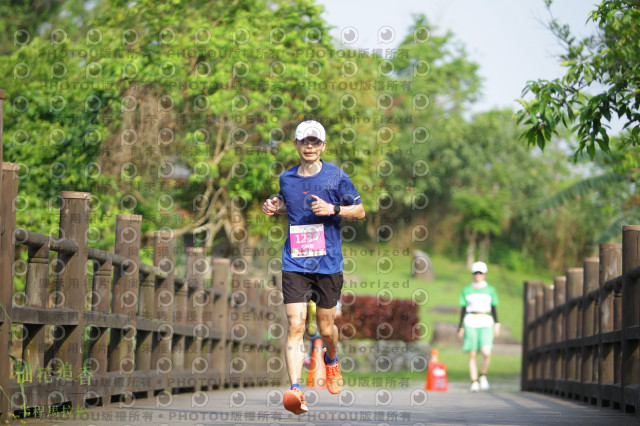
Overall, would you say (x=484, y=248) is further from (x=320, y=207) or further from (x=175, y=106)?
(x=320, y=207)

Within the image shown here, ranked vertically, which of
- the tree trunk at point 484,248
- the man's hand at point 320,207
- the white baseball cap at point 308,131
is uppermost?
the tree trunk at point 484,248

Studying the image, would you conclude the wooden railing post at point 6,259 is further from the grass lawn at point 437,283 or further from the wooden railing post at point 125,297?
the grass lawn at point 437,283

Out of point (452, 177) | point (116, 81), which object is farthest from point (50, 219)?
point (452, 177)

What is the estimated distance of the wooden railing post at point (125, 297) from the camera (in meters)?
8.05

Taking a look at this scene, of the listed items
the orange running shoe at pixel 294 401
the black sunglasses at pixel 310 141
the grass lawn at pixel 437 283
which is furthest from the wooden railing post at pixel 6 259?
the grass lawn at pixel 437 283

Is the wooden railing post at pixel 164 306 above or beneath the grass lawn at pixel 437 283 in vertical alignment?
beneath

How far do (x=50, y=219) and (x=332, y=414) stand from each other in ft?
24.0

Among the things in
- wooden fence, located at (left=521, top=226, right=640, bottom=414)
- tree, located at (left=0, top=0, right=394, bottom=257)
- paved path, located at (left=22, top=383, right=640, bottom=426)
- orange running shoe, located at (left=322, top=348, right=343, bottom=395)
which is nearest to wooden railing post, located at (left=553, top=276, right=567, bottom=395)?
wooden fence, located at (left=521, top=226, right=640, bottom=414)

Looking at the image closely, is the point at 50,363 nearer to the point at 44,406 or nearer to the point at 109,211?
the point at 44,406

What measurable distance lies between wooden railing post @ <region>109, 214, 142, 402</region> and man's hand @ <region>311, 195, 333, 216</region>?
2010 mm

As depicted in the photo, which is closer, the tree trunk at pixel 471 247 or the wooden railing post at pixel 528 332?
the wooden railing post at pixel 528 332

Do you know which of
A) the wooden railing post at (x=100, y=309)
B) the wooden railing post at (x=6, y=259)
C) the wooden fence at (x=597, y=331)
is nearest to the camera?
the wooden railing post at (x=6, y=259)

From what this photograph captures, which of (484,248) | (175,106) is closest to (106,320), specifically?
(175,106)

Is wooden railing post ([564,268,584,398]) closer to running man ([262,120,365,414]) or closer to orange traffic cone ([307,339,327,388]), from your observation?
orange traffic cone ([307,339,327,388])
